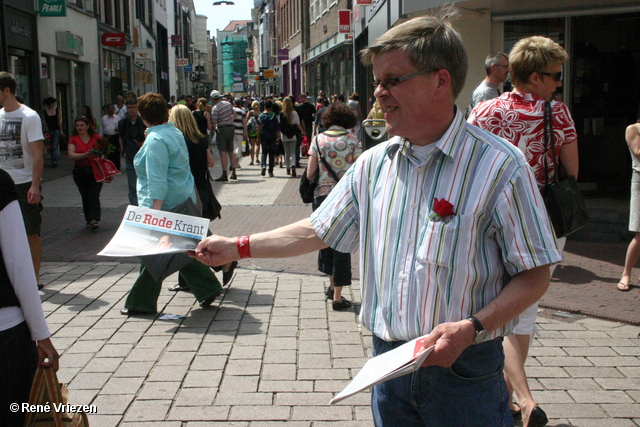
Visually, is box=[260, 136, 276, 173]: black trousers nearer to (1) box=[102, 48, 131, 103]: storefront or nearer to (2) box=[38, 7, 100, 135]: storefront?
(2) box=[38, 7, 100, 135]: storefront

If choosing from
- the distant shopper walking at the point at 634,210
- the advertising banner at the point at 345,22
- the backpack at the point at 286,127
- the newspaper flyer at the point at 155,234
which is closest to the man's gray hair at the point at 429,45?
the newspaper flyer at the point at 155,234

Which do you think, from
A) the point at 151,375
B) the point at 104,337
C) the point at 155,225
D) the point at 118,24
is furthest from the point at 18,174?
the point at 118,24

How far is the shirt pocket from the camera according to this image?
1.96 m

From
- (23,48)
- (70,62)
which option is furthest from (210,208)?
(70,62)

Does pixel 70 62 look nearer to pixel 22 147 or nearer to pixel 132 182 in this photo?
pixel 132 182

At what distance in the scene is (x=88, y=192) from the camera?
32.0 feet

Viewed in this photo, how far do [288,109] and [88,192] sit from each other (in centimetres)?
735

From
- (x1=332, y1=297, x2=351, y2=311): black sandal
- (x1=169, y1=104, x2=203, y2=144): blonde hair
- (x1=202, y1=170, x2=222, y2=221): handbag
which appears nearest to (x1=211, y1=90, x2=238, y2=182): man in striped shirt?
(x1=202, y1=170, x2=222, y2=221): handbag

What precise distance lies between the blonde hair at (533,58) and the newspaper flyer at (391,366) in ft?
7.33

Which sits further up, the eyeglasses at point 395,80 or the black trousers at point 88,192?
the eyeglasses at point 395,80

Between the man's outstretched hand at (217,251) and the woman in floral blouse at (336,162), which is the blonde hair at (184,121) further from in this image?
the man's outstretched hand at (217,251)

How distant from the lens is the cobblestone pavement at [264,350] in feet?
12.8

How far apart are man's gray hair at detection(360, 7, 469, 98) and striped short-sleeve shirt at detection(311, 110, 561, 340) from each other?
0.52 feet

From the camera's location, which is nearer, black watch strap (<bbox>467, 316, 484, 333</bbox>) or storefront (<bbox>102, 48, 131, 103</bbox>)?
black watch strap (<bbox>467, 316, 484, 333</bbox>)
